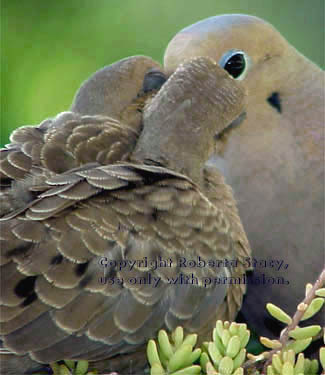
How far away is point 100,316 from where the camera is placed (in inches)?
44.5

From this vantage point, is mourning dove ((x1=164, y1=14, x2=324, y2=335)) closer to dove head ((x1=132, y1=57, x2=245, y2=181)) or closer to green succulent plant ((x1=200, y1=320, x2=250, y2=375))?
dove head ((x1=132, y1=57, x2=245, y2=181))

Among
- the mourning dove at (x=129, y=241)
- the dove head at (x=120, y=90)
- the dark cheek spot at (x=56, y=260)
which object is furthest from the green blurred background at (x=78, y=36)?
the dark cheek spot at (x=56, y=260)

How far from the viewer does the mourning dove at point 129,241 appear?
3.63 ft

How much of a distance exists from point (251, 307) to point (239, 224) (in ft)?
0.82

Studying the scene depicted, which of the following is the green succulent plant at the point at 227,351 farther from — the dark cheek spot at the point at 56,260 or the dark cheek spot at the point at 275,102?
the dark cheek spot at the point at 275,102

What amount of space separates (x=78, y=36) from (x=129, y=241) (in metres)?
1.59

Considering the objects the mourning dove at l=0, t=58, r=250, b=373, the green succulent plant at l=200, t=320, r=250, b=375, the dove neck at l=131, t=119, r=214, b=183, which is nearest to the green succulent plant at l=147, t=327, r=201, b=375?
the green succulent plant at l=200, t=320, r=250, b=375

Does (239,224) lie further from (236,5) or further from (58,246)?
(236,5)

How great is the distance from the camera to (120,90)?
4.55 feet

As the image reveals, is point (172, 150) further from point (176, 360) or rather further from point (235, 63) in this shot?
point (176, 360)

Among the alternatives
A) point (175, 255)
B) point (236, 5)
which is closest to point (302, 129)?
point (175, 255)

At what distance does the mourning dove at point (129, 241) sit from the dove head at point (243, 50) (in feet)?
0.23

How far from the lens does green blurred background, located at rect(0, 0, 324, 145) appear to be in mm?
2479

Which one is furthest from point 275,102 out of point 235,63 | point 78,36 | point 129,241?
point 78,36
